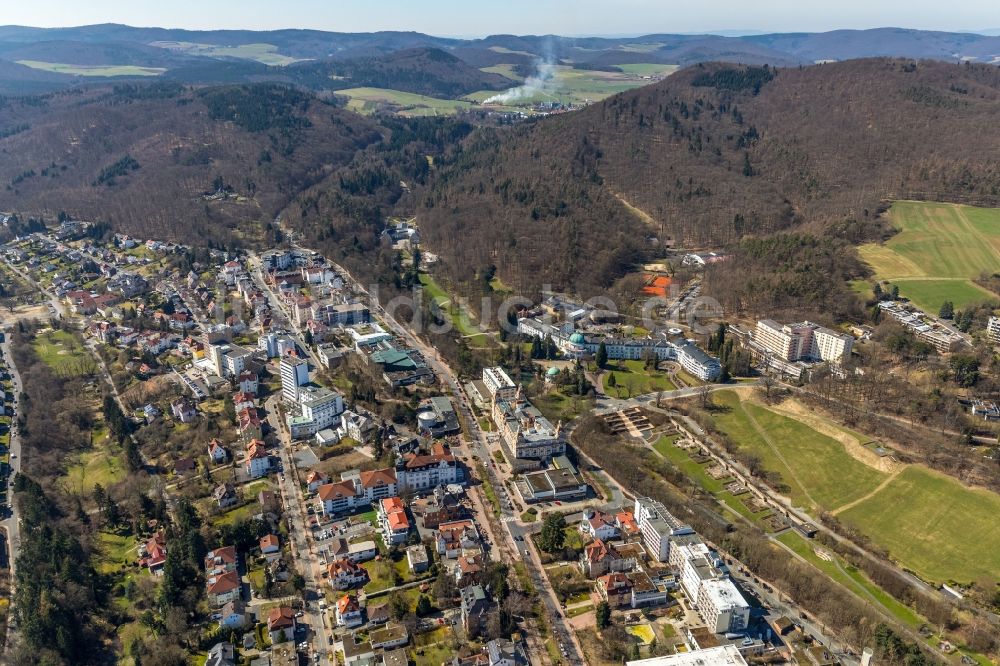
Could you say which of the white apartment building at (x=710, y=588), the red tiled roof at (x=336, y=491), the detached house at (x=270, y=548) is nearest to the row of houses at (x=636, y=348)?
the white apartment building at (x=710, y=588)

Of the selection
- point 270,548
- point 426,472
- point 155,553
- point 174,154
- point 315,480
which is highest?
point 174,154

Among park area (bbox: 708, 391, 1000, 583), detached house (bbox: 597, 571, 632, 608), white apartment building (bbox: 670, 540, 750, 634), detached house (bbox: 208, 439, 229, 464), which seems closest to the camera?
white apartment building (bbox: 670, 540, 750, 634)

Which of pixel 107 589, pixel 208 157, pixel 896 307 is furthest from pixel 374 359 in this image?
pixel 208 157

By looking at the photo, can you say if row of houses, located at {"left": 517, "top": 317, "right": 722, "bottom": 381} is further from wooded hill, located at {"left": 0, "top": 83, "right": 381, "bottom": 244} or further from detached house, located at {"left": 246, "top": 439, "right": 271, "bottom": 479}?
wooded hill, located at {"left": 0, "top": 83, "right": 381, "bottom": 244}

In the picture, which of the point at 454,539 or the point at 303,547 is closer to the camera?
the point at 454,539

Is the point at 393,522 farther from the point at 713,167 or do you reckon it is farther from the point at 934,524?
the point at 713,167

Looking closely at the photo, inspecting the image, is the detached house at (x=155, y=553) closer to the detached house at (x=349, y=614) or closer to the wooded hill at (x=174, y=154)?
the detached house at (x=349, y=614)

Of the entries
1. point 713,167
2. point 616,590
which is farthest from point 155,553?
point 713,167

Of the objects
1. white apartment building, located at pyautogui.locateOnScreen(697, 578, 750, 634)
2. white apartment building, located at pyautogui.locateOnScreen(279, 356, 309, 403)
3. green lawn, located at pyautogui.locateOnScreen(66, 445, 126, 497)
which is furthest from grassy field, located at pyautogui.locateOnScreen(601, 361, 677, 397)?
green lawn, located at pyautogui.locateOnScreen(66, 445, 126, 497)
